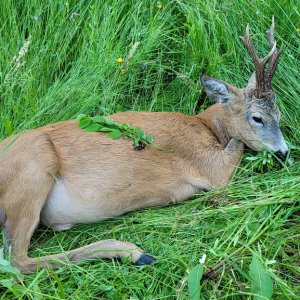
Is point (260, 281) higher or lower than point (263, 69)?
lower

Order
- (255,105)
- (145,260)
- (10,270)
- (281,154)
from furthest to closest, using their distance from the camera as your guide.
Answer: (255,105), (281,154), (145,260), (10,270)

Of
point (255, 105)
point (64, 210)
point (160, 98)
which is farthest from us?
point (160, 98)

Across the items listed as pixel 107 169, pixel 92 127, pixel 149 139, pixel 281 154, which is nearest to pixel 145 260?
pixel 107 169

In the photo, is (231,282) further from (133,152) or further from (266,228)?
(133,152)

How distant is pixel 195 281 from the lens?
12.2ft

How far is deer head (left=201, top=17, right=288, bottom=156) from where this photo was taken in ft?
16.5

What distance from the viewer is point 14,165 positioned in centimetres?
463

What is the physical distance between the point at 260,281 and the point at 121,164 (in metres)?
1.56

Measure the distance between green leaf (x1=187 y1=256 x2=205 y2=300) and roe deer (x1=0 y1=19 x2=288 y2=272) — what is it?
0.56 metres

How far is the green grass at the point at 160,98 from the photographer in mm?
4102

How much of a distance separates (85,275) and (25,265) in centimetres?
53

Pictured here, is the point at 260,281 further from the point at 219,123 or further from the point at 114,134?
the point at 219,123

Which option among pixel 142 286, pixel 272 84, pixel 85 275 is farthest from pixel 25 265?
pixel 272 84

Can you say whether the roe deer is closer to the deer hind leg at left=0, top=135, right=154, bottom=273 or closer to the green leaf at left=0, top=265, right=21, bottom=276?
the deer hind leg at left=0, top=135, right=154, bottom=273
